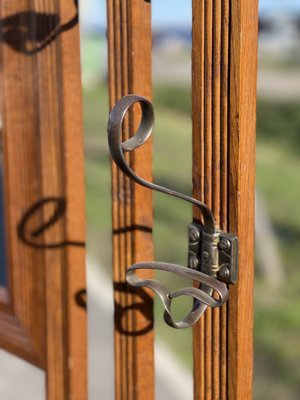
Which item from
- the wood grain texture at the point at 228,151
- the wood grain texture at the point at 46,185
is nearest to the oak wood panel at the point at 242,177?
the wood grain texture at the point at 228,151

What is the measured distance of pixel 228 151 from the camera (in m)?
1.02

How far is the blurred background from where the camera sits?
13.5 feet

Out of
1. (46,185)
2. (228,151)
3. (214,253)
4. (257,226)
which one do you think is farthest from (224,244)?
(257,226)

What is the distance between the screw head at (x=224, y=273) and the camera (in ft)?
3.40

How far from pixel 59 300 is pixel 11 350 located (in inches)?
7.3

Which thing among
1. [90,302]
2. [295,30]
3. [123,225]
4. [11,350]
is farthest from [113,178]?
[295,30]

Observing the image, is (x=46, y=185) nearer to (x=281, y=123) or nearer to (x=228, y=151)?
(x=228, y=151)

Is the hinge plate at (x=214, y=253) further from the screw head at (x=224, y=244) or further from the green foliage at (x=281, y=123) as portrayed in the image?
the green foliage at (x=281, y=123)

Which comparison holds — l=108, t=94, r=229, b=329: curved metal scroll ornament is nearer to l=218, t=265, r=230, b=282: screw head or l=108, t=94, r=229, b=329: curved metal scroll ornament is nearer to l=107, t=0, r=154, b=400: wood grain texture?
l=218, t=265, r=230, b=282: screw head

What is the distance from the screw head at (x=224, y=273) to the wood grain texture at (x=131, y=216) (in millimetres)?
192

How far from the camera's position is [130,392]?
1237 millimetres

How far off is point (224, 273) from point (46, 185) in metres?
0.43

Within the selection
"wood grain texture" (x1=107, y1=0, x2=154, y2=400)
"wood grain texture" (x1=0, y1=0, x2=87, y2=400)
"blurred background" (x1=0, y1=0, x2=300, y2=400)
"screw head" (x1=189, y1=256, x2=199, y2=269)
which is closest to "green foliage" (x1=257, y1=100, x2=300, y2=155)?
"blurred background" (x1=0, y1=0, x2=300, y2=400)

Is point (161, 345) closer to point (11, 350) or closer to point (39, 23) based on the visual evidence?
point (11, 350)
